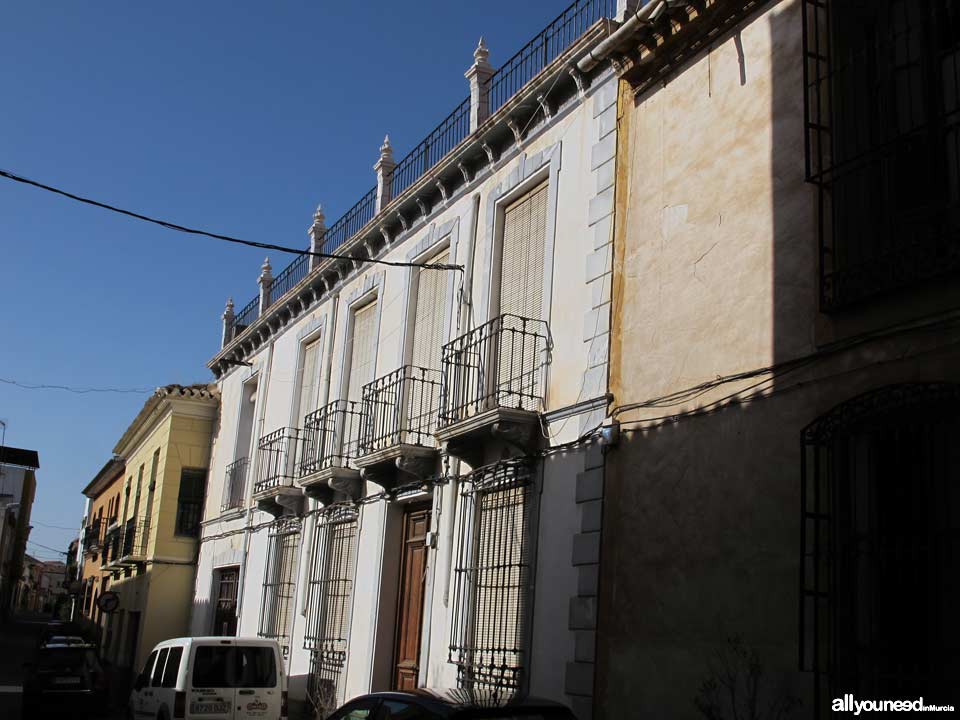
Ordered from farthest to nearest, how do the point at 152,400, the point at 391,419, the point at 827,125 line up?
the point at 152,400, the point at 391,419, the point at 827,125

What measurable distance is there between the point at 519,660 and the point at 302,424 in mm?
8856

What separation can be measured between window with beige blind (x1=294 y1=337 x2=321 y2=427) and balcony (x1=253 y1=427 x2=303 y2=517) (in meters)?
0.47

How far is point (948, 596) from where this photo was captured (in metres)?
→ 6.37

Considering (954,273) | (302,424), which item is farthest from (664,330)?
(302,424)

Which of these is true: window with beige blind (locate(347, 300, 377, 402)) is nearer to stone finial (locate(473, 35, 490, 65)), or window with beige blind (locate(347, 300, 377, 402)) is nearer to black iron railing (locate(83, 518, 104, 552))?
stone finial (locate(473, 35, 490, 65))

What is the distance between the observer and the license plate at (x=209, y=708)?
39.7ft

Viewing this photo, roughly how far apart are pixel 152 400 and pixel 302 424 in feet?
32.4

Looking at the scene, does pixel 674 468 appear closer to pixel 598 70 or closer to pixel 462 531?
pixel 462 531

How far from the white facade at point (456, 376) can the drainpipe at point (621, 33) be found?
202 millimetres

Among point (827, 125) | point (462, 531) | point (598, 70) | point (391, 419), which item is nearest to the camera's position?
point (827, 125)

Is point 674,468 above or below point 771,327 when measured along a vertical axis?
below

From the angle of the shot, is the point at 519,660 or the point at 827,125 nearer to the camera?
the point at 827,125

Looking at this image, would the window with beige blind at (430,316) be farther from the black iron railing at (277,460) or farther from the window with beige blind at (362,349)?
the black iron railing at (277,460)

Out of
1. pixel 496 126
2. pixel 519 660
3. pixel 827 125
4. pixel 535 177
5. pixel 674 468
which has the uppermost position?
pixel 496 126
